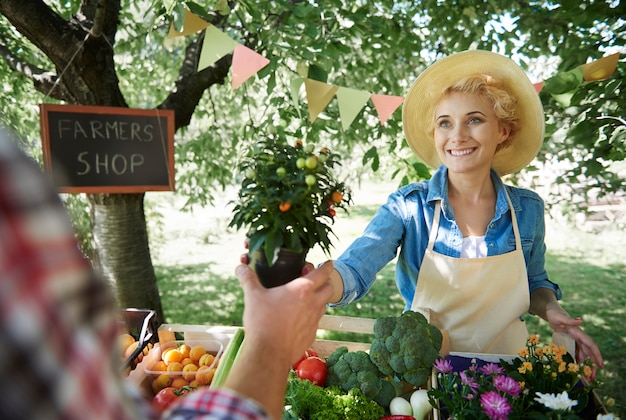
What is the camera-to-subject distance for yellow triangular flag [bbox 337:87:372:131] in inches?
81.7

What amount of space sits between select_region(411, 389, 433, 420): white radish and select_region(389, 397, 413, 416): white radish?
0.02 metres

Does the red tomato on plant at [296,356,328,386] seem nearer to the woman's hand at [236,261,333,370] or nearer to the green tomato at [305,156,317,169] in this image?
the woman's hand at [236,261,333,370]

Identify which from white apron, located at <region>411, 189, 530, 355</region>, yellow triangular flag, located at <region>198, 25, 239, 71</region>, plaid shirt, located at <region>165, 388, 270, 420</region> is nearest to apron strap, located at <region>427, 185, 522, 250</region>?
white apron, located at <region>411, 189, 530, 355</region>

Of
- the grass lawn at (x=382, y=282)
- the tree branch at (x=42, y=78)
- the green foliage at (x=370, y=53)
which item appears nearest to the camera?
the green foliage at (x=370, y=53)

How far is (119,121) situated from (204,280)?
472 centimetres

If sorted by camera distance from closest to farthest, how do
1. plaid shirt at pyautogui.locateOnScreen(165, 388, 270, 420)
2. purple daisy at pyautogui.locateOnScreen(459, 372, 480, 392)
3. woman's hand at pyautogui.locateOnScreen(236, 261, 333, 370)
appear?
1. plaid shirt at pyautogui.locateOnScreen(165, 388, 270, 420)
2. woman's hand at pyautogui.locateOnScreen(236, 261, 333, 370)
3. purple daisy at pyautogui.locateOnScreen(459, 372, 480, 392)

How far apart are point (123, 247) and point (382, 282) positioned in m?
3.96

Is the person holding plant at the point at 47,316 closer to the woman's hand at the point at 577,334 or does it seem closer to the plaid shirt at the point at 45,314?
the plaid shirt at the point at 45,314

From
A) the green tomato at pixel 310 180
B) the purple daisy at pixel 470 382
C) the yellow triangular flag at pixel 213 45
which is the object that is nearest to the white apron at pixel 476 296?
the purple daisy at pixel 470 382

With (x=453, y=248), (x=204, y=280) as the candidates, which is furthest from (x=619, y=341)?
(x=204, y=280)

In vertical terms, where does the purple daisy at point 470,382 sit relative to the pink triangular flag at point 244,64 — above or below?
below

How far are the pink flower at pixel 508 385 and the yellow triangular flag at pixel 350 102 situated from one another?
120 cm

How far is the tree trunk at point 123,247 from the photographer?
2.74 metres

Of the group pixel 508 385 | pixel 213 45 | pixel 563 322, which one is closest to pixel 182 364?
pixel 508 385
